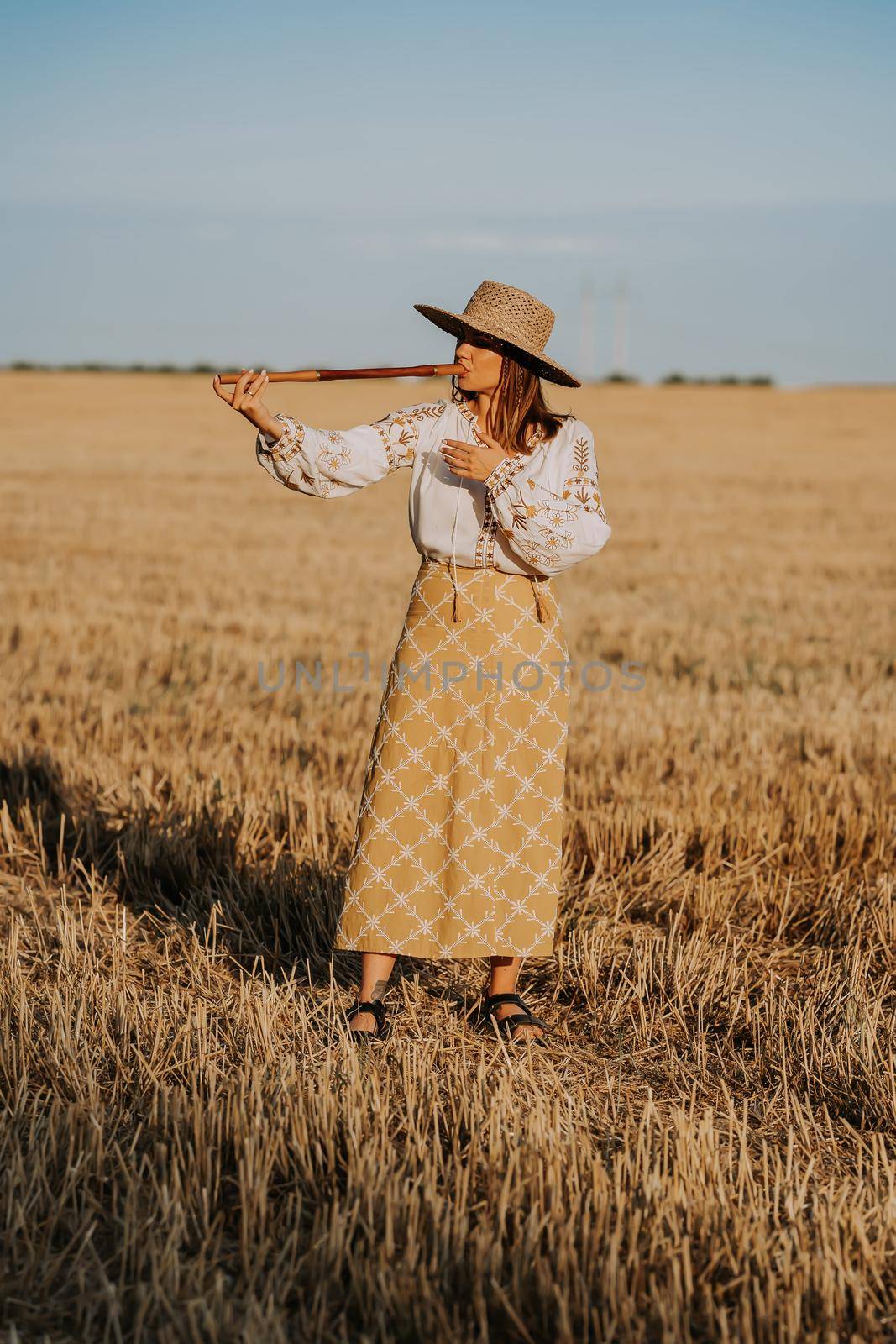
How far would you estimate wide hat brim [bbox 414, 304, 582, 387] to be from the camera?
3.47 meters

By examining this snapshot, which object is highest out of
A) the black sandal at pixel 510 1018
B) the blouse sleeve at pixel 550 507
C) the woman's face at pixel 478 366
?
the woman's face at pixel 478 366

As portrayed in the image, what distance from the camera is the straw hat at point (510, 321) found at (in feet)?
11.4

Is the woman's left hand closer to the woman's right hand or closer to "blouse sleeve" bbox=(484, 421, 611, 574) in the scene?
"blouse sleeve" bbox=(484, 421, 611, 574)

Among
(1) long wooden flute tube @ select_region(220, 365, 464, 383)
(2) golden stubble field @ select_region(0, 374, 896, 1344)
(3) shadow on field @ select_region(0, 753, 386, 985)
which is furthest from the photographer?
(3) shadow on field @ select_region(0, 753, 386, 985)

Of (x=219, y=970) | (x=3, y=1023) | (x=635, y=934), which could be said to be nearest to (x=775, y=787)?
(x=635, y=934)

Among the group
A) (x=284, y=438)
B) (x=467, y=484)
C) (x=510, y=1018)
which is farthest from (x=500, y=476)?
(x=510, y=1018)

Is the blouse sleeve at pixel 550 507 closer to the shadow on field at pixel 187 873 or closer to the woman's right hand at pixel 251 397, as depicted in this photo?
the woman's right hand at pixel 251 397

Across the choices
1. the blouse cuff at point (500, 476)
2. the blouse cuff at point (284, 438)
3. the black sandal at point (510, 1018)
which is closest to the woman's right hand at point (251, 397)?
the blouse cuff at point (284, 438)

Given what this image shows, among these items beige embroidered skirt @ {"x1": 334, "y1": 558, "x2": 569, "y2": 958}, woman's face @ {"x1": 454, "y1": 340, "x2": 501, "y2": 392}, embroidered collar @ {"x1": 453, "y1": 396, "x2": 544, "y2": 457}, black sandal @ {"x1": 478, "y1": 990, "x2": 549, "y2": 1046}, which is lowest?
black sandal @ {"x1": 478, "y1": 990, "x2": 549, "y2": 1046}

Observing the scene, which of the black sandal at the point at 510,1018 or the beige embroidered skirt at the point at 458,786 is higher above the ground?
the beige embroidered skirt at the point at 458,786

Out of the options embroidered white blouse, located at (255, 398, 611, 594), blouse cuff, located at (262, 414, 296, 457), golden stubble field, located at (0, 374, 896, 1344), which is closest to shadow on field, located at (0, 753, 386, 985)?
golden stubble field, located at (0, 374, 896, 1344)

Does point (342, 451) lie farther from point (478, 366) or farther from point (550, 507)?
point (550, 507)

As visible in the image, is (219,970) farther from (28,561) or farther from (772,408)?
(772,408)

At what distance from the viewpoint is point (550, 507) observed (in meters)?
3.38
